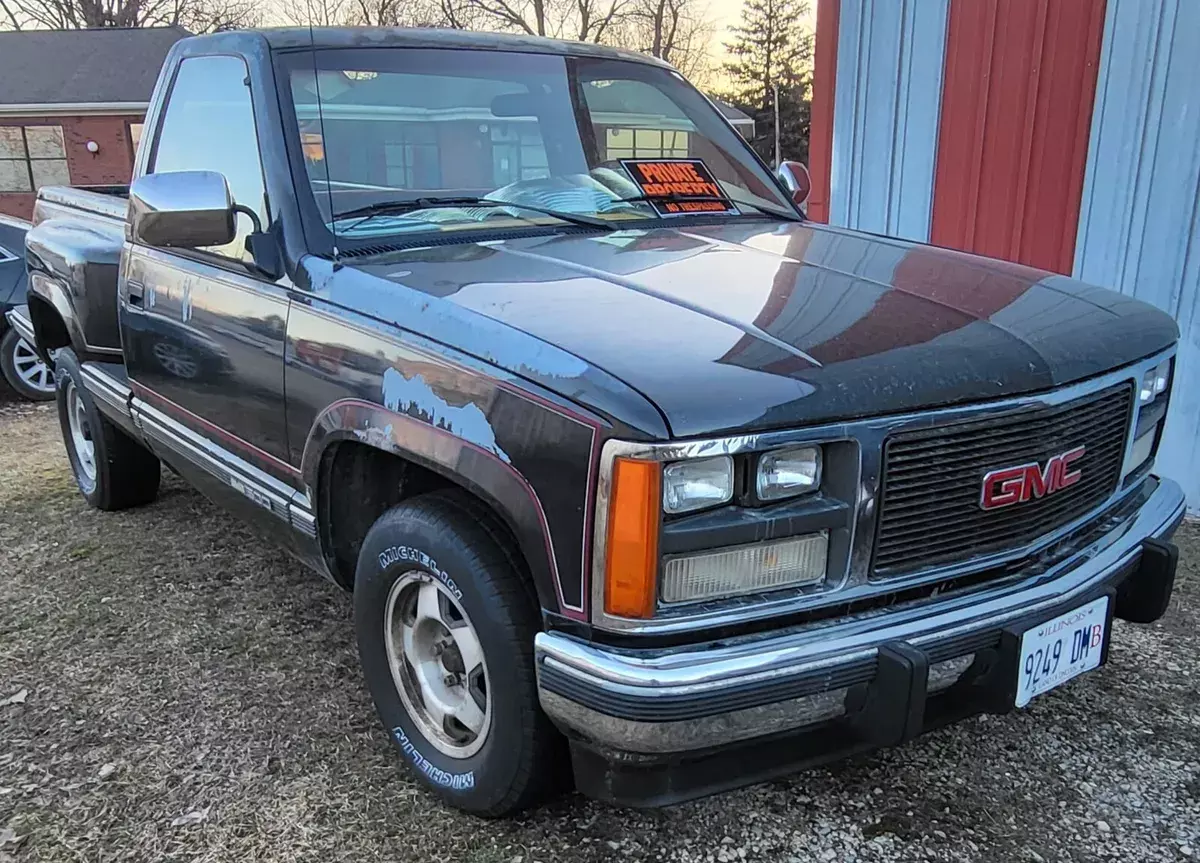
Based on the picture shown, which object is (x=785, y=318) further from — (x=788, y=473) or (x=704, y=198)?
(x=704, y=198)

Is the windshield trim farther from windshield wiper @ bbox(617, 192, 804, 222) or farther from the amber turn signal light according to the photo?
the amber turn signal light

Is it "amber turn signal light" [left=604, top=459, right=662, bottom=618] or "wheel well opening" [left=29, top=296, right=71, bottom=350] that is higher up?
"amber turn signal light" [left=604, top=459, right=662, bottom=618]

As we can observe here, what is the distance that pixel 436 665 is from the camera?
2529 mm

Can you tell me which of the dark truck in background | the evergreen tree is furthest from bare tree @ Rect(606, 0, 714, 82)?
the dark truck in background

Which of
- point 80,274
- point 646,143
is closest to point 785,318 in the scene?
point 646,143

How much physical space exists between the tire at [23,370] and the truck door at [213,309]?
15.4ft

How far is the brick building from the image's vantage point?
2434 cm

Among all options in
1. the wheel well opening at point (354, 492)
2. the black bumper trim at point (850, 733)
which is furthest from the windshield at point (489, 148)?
the black bumper trim at point (850, 733)

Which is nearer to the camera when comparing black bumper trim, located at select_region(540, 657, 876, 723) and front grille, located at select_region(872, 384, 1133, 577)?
black bumper trim, located at select_region(540, 657, 876, 723)

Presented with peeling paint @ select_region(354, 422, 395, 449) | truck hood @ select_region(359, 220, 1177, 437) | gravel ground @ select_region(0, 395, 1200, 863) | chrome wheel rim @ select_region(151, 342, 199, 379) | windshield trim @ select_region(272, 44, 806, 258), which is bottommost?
gravel ground @ select_region(0, 395, 1200, 863)

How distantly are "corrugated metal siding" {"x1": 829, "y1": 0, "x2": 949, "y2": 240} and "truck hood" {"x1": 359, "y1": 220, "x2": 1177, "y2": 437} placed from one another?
2840 millimetres

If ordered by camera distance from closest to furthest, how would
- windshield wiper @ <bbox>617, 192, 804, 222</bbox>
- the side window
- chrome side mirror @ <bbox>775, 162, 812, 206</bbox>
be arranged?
the side window < windshield wiper @ <bbox>617, 192, 804, 222</bbox> < chrome side mirror @ <bbox>775, 162, 812, 206</bbox>

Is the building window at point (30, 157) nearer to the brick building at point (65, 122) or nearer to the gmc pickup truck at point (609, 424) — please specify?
the brick building at point (65, 122)

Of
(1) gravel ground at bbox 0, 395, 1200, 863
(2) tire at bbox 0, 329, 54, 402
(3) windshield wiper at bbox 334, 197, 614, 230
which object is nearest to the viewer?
(1) gravel ground at bbox 0, 395, 1200, 863
